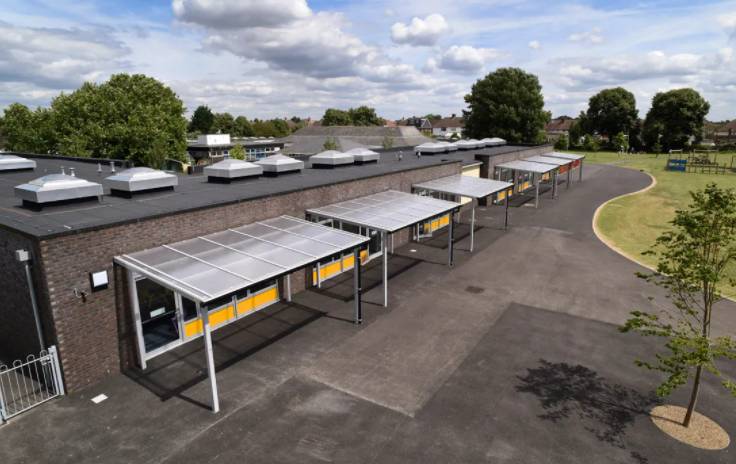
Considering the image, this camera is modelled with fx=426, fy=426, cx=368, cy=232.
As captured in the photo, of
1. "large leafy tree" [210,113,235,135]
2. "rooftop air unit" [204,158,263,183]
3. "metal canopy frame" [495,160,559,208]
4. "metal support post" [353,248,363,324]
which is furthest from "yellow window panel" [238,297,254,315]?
"large leafy tree" [210,113,235,135]

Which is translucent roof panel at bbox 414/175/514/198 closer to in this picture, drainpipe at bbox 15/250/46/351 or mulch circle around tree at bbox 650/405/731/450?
mulch circle around tree at bbox 650/405/731/450

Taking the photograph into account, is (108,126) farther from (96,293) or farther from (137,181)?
(96,293)

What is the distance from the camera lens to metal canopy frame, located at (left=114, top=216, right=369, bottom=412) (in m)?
10.6

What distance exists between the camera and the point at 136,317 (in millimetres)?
12391

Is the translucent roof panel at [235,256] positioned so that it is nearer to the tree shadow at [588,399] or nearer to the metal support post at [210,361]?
the metal support post at [210,361]

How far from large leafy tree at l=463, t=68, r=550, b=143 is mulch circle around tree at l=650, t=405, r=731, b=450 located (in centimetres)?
6655

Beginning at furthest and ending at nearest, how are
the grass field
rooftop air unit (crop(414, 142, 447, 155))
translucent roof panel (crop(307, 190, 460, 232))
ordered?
rooftop air unit (crop(414, 142, 447, 155)) < the grass field < translucent roof panel (crop(307, 190, 460, 232))

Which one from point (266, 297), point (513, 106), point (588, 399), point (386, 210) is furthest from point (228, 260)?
point (513, 106)

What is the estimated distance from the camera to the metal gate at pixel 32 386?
10703mm

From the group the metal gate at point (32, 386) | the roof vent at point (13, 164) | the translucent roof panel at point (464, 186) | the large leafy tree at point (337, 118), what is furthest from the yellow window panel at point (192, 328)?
the large leafy tree at point (337, 118)

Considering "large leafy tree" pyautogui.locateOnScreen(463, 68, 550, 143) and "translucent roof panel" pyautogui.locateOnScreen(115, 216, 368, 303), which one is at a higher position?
"large leafy tree" pyautogui.locateOnScreen(463, 68, 550, 143)

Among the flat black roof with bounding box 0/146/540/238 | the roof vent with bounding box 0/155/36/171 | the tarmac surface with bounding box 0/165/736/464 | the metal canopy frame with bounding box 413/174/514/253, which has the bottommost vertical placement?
the tarmac surface with bounding box 0/165/736/464

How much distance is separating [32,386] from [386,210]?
46.0ft

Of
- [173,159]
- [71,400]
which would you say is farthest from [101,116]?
[71,400]
